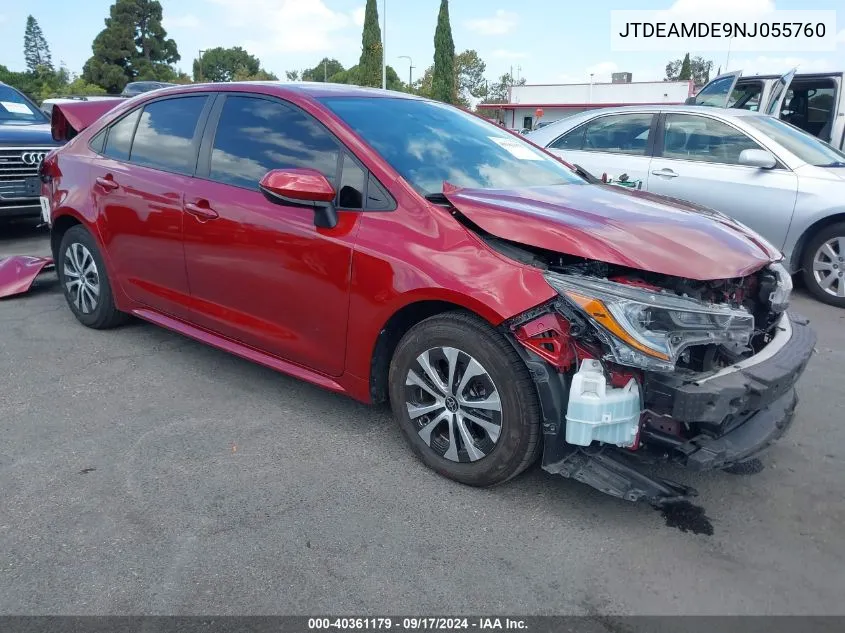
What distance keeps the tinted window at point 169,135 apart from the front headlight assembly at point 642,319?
241 cm

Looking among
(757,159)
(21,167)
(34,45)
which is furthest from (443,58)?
(34,45)

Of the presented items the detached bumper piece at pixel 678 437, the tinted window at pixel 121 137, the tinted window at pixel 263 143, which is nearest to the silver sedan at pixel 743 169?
the detached bumper piece at pixel 678 437

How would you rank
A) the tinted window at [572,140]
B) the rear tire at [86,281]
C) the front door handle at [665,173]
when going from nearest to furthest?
the rear tire at [86,281] → the front door handle at [665,173] → the tinted window at [572,140]

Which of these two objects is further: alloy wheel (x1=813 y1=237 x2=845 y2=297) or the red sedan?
Answer: alloy wheel (x1=813 y1=237 x2=845 y2=297)

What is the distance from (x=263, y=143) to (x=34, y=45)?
4228 inches

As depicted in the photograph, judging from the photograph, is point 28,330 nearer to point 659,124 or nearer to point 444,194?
point 444,194

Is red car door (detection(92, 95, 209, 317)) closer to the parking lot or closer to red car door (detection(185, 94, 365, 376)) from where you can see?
red car door (detection(185, 94, 365, 376))

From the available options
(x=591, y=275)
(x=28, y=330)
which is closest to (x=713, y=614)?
(x=591, y=275)

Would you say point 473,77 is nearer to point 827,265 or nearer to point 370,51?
point 370,51

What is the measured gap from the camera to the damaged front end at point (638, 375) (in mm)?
2459

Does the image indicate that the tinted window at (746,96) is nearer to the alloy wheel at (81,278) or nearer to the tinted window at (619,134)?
the tinted window at (619,134)

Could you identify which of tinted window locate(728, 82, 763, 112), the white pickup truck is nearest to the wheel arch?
the white pickup truck

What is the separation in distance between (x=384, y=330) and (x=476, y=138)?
1350 mm

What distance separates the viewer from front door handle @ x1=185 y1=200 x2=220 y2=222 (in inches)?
144
